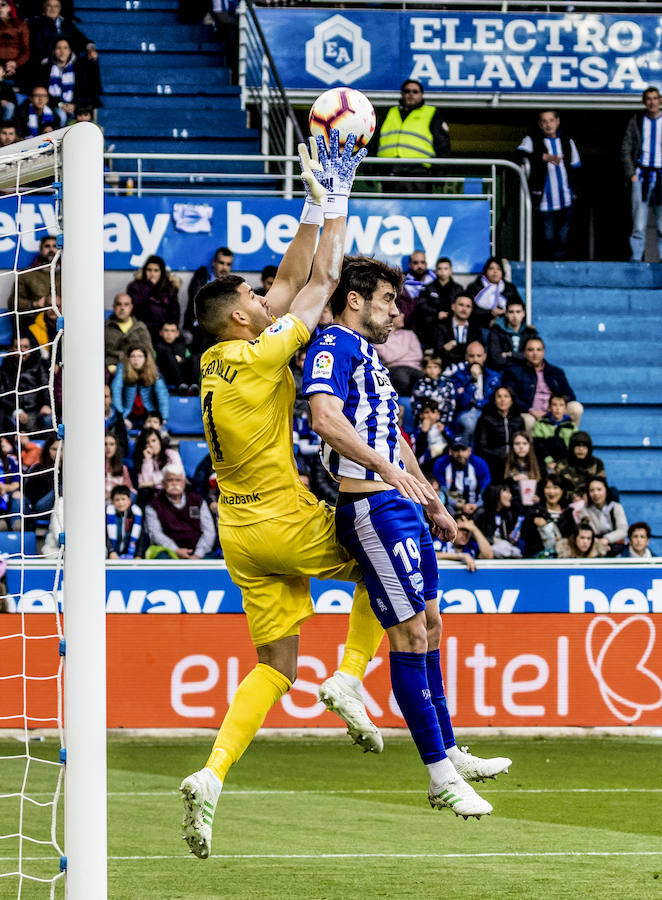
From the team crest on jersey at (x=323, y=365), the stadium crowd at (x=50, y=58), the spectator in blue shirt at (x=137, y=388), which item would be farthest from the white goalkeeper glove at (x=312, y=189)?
the stadium crowd at (x=50, y=58)

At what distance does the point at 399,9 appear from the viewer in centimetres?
1866

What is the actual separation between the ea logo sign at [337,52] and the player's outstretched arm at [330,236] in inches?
496

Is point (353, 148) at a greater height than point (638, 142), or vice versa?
point (638, 142)

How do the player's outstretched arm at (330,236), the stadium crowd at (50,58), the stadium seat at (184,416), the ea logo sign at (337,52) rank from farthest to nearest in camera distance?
the ea logo sign at (337,52) → the stadium crowd at (50,58) → the stadium seat at (184,416) → the player's outstretched arm at (330,236)

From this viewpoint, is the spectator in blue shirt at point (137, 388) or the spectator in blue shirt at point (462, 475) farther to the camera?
the spectator in blue shirt at point (137, 388)

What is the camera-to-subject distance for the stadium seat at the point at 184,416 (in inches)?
559

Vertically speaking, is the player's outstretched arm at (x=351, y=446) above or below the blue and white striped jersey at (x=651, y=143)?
below

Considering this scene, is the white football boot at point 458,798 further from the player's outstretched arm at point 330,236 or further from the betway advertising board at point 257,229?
the betway advertising board at point 257,229

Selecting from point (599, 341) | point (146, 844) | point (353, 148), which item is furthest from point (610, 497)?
point (353, 148)

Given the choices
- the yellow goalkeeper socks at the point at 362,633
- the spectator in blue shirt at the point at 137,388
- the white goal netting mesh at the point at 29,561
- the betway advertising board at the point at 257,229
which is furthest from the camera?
the betway advertising board at the point at 257,229

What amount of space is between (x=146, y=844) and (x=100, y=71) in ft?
42.8

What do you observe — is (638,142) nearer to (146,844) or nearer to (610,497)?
(610,497)

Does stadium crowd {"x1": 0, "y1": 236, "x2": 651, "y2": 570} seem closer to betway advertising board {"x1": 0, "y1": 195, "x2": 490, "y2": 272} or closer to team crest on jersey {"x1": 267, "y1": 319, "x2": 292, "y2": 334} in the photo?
betway advertising board {"x1": 0, "y1": 195, "x2": 490, "y2": 272}

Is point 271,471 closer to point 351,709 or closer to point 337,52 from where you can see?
point 351,709
